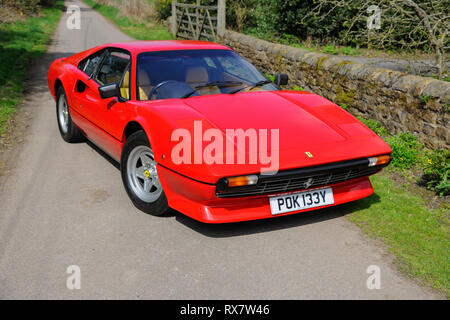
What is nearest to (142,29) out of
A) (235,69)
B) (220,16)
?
(220,16)

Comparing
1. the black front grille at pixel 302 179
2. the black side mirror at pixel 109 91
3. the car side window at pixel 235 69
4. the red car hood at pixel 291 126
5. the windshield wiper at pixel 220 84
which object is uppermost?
the car side window at pixel 235 69

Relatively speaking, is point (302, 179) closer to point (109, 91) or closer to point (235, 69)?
point (235, 69)

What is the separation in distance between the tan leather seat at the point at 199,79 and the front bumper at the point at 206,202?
1114 millimetres

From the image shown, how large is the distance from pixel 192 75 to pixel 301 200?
1.80m

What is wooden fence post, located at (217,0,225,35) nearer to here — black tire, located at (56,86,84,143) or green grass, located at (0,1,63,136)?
green grass, located at (0,1,63,136)

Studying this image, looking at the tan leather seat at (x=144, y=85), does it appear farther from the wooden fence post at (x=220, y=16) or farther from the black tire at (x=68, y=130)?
the wooden fence post at (x=220, y=16)

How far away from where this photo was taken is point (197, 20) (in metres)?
15.9


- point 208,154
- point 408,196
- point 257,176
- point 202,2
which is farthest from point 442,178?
point 202,2

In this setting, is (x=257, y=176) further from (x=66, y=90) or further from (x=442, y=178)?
(x=66, y=90)

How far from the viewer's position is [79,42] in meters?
17.1

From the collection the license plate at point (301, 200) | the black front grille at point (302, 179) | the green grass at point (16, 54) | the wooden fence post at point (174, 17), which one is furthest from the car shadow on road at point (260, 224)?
the wooden fence post at point (174, 17)

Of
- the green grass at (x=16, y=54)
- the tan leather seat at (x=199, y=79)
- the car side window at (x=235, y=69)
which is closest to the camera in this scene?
the tan leather seat at (x=199, y=79)

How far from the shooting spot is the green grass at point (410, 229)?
3.27 metres
